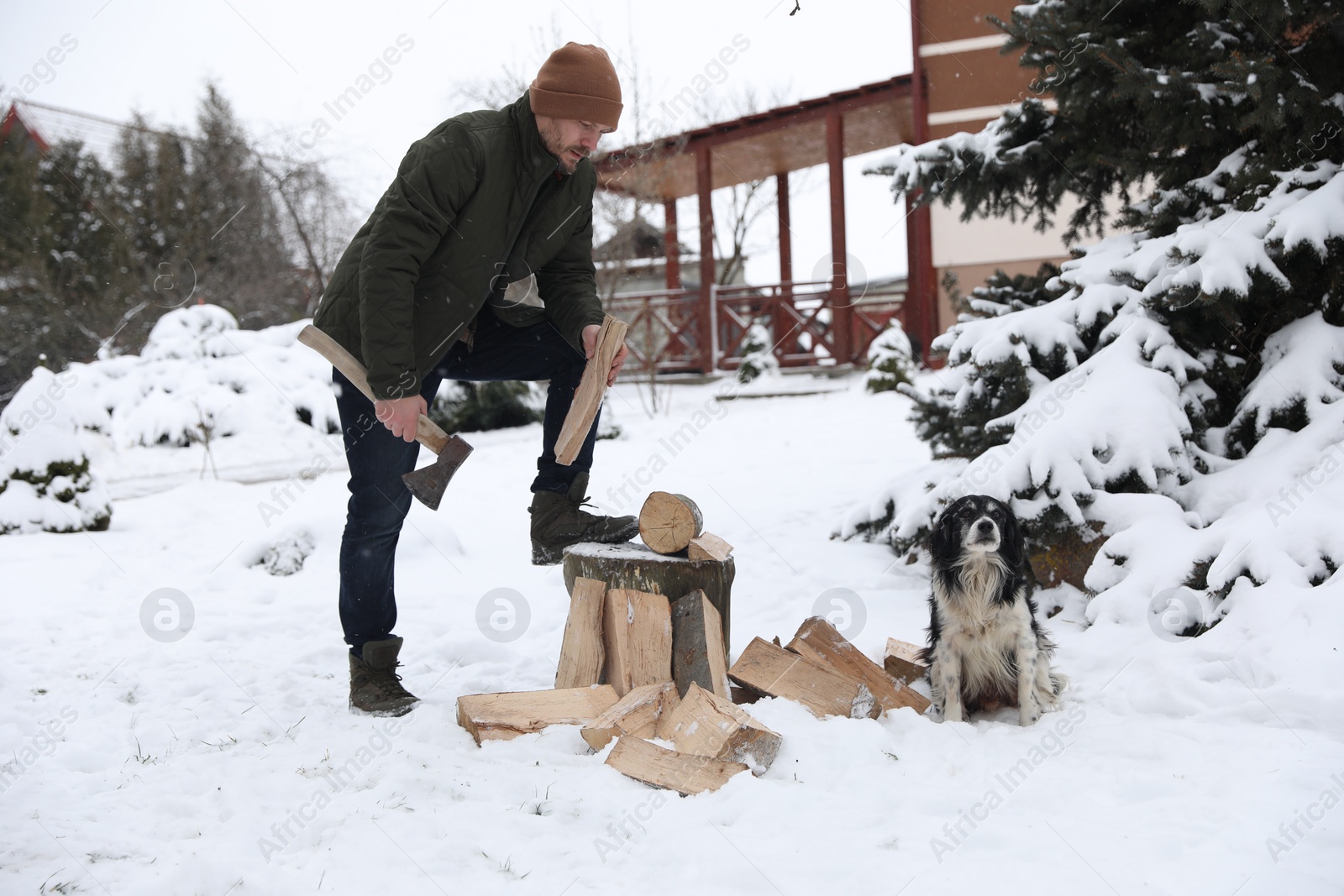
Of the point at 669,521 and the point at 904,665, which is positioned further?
the point at 904,665

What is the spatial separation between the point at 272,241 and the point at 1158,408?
18932mm

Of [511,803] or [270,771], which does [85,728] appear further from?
A: [511,803]

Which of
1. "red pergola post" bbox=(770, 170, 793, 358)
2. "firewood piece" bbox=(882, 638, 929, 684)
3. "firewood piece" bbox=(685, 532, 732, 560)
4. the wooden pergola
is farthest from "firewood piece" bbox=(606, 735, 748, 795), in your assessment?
"red pergola post" bbox=(770, 170, 793, 358)

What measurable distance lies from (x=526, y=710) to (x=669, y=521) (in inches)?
29.7

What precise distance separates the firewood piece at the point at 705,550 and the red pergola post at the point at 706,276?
10.7m

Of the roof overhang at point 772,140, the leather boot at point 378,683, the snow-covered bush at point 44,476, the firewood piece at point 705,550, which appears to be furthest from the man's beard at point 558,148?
the roof overhang at point 772,140

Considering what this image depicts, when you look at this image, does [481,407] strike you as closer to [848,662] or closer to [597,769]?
[848,662]

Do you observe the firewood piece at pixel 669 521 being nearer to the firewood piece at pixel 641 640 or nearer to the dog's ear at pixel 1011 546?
the firewood piece at pixel 641 640

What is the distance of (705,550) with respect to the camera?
115 inches

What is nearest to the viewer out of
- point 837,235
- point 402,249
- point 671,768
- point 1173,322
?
point 671,768

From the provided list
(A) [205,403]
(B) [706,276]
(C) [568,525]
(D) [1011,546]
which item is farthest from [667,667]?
(B) [706,276]

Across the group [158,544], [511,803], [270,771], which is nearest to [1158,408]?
[511,803]

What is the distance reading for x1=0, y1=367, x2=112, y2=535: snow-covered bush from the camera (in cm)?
593

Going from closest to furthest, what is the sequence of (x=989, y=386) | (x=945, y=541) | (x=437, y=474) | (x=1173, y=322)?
1. (x=437, y=474)
2. (x=945, y=541)
3. (x=1173, y=322)
4. (x=989, y=386)
